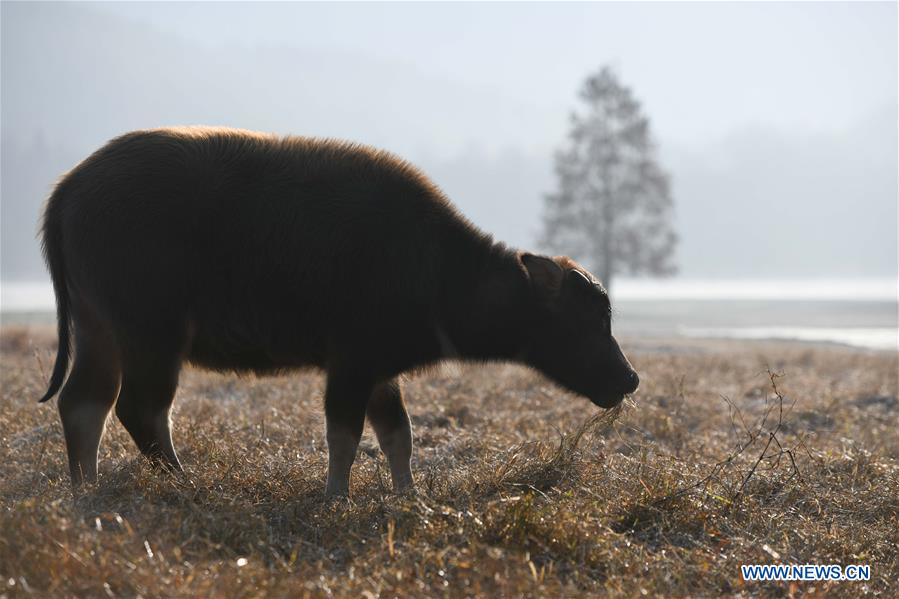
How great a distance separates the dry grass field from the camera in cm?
405

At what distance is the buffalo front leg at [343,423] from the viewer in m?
5.66

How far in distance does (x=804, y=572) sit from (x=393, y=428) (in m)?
2.66

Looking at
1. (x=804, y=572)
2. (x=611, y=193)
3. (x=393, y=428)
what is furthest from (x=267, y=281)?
(x=611, y=193)

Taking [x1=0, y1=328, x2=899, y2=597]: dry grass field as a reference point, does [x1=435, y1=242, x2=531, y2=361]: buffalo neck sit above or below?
above

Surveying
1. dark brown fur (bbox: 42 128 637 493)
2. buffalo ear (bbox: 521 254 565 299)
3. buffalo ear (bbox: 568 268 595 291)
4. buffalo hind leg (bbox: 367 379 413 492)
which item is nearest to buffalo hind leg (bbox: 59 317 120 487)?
dark brown fur (bbox: 42 128 637 493)

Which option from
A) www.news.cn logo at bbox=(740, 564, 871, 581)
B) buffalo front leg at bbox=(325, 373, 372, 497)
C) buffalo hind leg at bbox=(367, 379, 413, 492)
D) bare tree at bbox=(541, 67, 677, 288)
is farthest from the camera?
bare tree at bbox=(541, 67, 677, 288)

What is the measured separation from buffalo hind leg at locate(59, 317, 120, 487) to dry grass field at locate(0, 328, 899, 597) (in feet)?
0.72

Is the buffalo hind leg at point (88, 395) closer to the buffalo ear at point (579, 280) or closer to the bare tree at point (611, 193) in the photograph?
the buffalo ear at point (579, 280)

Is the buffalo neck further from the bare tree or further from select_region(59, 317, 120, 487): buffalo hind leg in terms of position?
the bare tree

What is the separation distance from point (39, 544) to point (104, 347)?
2.21m

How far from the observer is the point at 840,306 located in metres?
49.2

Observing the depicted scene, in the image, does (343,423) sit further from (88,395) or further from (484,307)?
(88,395)

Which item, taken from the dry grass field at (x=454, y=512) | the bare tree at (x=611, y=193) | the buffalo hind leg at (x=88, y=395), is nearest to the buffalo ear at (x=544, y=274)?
the dry grass field at (x=454, y=512)

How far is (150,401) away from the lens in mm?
5785
